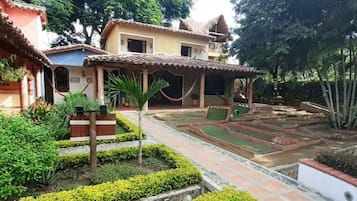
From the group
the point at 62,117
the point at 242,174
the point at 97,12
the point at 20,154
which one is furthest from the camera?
the point at 97,12

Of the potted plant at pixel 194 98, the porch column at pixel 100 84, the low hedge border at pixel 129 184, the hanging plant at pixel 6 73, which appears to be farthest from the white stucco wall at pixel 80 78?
the low hedge border at pixel 129 184

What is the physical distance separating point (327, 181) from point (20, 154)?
438 cm

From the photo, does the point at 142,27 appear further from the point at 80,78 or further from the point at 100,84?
the point at 100,84

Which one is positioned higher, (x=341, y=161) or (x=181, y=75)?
(x=181, y=75)

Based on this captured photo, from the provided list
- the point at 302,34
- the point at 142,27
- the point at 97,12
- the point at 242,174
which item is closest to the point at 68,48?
the point at 142,27

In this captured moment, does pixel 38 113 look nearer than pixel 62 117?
No

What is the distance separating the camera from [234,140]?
659cm

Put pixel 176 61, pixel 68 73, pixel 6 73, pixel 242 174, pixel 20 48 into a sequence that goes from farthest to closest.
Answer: pixel 68 73 < pixel 176 61 < pixel 20 48 < pixel 6 73 < pixel 242 174

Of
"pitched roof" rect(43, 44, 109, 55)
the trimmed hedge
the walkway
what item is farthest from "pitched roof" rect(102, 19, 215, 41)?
the trimmed hedge

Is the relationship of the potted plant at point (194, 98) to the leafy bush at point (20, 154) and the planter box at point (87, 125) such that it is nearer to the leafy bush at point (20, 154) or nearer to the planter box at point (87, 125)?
the planter box at point (87, 125)

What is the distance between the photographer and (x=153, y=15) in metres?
20.7

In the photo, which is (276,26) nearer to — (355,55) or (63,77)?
(355,55)

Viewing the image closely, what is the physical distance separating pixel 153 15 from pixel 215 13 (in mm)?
5832

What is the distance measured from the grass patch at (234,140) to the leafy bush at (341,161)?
1.76 m
